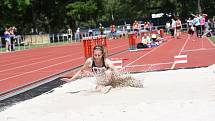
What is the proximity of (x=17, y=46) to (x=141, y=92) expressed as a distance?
37.3 meters

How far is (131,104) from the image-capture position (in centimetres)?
920

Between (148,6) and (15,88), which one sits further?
(148,6)

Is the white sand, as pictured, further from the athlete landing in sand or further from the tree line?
the tree line

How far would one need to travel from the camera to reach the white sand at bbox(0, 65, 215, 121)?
318 inches

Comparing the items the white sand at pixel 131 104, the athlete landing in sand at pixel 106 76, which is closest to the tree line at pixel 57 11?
the athlete landing in sand at pixel 106 76

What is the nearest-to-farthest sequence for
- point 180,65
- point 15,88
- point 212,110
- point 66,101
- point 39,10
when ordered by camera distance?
point 212,110 → point 66,101 → point 15,88 → point 180,65 → point 39,10

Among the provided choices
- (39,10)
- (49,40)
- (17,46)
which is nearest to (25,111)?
(17,46)

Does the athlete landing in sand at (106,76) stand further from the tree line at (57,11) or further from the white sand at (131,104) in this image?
the tree line at (57,11)

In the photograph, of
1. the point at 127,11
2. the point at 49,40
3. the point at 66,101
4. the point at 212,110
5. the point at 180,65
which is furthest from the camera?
the point at 127,11

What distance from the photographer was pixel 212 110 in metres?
8.05

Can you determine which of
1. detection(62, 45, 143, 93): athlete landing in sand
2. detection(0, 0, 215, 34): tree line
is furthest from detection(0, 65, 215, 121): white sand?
detection(0, 0, 215, 34): tree line

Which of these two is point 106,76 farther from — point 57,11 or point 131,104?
point 57,11

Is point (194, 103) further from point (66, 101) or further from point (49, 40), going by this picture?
point (49, 40)

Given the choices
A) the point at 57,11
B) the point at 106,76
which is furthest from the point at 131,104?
the point at 57,11
